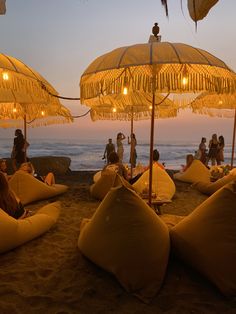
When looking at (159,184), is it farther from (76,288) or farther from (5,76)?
(76,288)

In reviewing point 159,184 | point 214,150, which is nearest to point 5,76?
point 159,184

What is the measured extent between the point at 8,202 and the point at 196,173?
6.38 meters

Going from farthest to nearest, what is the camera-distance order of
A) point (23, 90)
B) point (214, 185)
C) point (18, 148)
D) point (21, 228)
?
point (18, 148), point (214, 185), point (23, 90), point (21, 228)

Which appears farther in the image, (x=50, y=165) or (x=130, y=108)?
(x=50, y=165)

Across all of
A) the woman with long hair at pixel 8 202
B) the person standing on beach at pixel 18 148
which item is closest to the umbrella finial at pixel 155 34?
the woman with long hair at pixel 8 202

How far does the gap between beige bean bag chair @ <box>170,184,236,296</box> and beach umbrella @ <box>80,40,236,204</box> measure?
1623 millimetres

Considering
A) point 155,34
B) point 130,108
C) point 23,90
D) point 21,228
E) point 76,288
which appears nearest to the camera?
point 76,288

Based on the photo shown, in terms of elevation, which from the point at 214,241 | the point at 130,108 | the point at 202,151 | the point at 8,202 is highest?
the point at 130,108

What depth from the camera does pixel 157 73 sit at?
163 inches

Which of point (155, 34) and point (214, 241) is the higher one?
point (155, 34)

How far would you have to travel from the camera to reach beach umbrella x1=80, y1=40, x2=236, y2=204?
3.59 metres

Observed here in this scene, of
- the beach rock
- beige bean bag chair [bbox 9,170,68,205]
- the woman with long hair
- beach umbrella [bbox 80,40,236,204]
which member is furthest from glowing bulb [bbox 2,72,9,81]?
the beach rock

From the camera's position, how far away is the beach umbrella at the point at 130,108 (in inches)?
313

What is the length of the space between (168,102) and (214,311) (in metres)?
6.77
